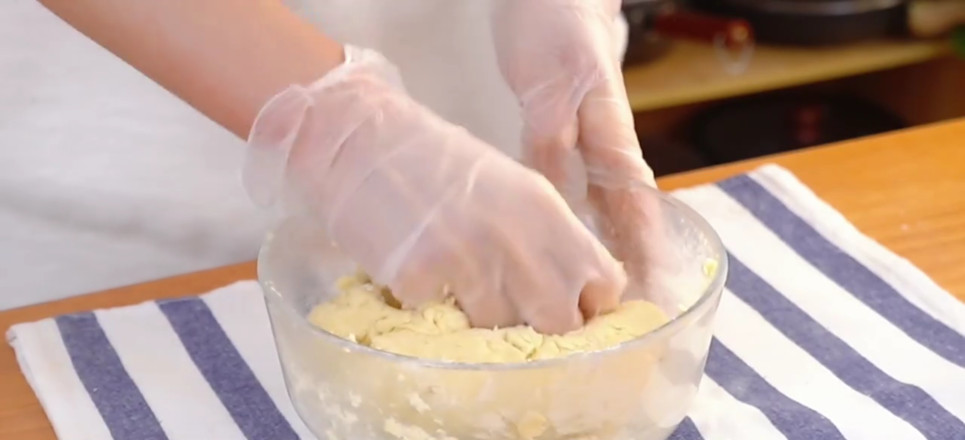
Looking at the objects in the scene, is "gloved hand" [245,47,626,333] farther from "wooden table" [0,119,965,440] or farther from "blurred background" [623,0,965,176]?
"blurred background" [623,0,965,176]

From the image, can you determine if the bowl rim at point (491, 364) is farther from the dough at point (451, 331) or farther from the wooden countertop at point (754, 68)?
the wooden countertop at point (754, 68)

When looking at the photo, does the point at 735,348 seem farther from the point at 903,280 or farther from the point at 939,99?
the point at 939,99

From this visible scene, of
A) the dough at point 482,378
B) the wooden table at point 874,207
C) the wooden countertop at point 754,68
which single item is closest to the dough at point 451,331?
the dough at point 482,378

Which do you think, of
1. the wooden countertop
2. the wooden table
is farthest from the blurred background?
the wooden table

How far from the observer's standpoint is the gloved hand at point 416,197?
0.48 meters

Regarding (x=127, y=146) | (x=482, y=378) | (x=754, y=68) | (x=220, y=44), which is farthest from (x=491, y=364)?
(x=754, y=68)

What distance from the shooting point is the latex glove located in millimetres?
600

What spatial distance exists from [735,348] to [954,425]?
4.8 inches

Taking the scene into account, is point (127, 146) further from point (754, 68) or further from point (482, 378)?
point (754, 68)

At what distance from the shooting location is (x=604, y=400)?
0.46 metres

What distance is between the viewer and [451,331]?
1.68 feet

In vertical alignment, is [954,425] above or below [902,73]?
above

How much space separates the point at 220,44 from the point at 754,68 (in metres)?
1.11

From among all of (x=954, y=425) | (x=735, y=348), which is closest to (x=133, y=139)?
(x=735, y=348)
